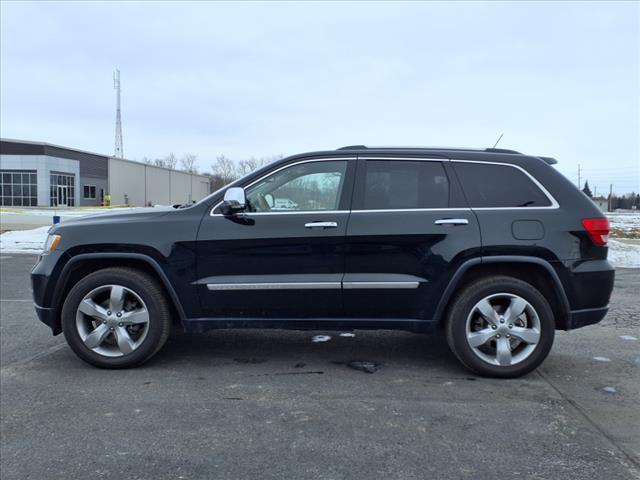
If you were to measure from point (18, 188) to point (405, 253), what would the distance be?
189 feet

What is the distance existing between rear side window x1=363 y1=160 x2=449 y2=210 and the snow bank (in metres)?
13.8

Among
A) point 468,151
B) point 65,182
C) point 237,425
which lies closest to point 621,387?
point 468,151

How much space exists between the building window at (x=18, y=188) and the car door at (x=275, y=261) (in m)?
54.9

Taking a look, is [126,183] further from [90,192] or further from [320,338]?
[320,338]

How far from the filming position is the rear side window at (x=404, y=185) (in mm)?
4336

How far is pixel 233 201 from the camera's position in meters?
4.18

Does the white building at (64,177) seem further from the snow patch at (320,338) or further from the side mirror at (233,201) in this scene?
the side mirror at (233,201)

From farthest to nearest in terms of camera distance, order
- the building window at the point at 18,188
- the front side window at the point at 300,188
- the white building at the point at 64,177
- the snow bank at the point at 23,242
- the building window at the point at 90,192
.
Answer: the building window at the point at 90,192
the building window at the point at 18,188
the white building at the point at 64,177
the snow bank at the point at 23,242
the front side window at the point at 300,188

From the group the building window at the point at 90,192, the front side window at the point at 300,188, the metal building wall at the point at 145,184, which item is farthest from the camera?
the metal building wall at the point at 145,184

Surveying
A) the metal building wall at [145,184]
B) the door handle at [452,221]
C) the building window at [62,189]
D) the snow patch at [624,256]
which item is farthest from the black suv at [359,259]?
the metal building wall at [145,184]

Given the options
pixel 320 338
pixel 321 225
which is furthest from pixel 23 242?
pixel 321 225

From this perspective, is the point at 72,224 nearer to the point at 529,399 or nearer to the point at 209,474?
the point at 209,474

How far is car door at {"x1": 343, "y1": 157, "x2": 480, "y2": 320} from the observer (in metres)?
4.20

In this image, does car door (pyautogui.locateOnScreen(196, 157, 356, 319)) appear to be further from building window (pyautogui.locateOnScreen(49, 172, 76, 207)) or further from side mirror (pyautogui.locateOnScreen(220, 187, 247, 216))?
building window (pyautogui.locateOnScreen(49, 172, 76, 207))
